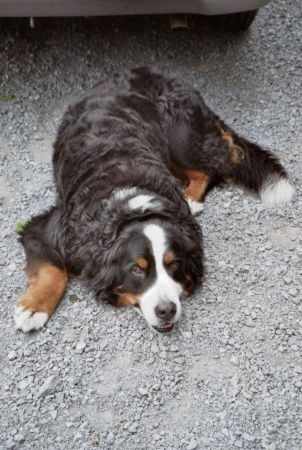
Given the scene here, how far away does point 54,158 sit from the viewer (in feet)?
14.2

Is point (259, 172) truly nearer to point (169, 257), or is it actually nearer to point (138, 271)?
point (169, 257)

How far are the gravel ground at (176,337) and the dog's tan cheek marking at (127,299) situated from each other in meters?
0.06

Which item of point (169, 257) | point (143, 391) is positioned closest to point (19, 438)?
point (143, 391)

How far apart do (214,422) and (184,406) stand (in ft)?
0.55

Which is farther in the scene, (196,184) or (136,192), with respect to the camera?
(196,184)

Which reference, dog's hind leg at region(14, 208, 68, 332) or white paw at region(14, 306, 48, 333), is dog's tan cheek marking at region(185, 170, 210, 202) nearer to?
dog's hind leg at region(14, 208, 68, 332)

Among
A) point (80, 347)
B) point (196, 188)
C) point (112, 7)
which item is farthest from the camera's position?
point (112, 7)

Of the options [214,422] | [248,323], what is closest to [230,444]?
[214,422]

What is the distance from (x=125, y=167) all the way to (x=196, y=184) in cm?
76

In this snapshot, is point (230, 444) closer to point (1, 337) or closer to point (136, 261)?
point (136, 261)

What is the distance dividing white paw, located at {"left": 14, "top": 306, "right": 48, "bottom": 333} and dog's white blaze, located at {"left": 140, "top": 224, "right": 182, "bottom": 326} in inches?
22.2

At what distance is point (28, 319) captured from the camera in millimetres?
3506

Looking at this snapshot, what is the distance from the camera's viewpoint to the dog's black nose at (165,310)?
3.30m

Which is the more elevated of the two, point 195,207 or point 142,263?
point 142,263
